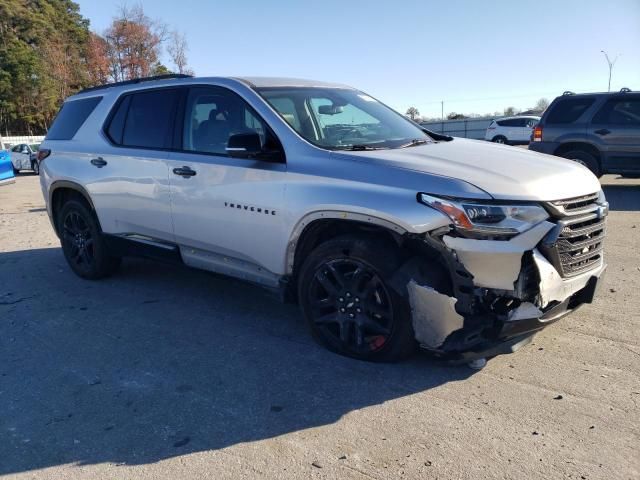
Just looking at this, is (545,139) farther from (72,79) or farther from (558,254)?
(72,79)

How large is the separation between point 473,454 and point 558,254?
1.27m

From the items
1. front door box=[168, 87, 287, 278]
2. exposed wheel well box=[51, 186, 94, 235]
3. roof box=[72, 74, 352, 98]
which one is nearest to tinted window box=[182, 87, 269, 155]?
front door box=[168, 87, 287, 278]

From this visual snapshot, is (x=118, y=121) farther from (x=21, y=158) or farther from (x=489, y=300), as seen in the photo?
(x=21, y=158)

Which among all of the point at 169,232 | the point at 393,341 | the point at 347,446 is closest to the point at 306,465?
the point at 347,446

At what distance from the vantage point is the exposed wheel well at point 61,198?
590cm

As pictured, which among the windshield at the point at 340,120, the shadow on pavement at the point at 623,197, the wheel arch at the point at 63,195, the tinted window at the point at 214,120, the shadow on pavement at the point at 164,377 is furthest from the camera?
the shadow on pavement at the point at 623,197

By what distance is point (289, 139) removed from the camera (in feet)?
12.8

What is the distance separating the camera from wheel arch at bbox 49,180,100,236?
5703 mm

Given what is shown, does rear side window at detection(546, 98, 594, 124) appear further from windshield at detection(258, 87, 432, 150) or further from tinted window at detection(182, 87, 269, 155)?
tinted window at detection(182, 87, 269, 155)

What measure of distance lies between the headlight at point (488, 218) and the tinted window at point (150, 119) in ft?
9.05

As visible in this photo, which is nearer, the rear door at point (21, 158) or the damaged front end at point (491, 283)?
the damaged front end at point (491, 283)

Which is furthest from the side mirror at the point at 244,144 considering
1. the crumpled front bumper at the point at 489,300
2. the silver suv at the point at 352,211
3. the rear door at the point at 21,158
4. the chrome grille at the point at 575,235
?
the rear door at the point at 21,158

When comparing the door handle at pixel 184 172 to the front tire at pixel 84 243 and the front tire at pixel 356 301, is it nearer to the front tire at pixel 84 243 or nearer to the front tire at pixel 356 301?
the front tire at pixel 356 301

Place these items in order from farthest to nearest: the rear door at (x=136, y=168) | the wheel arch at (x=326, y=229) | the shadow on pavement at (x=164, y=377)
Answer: the rear door at (x=136, y=168) < the wheel arch at (x=326, y=229) < the shadow on pavement at (x=164, y=377)
